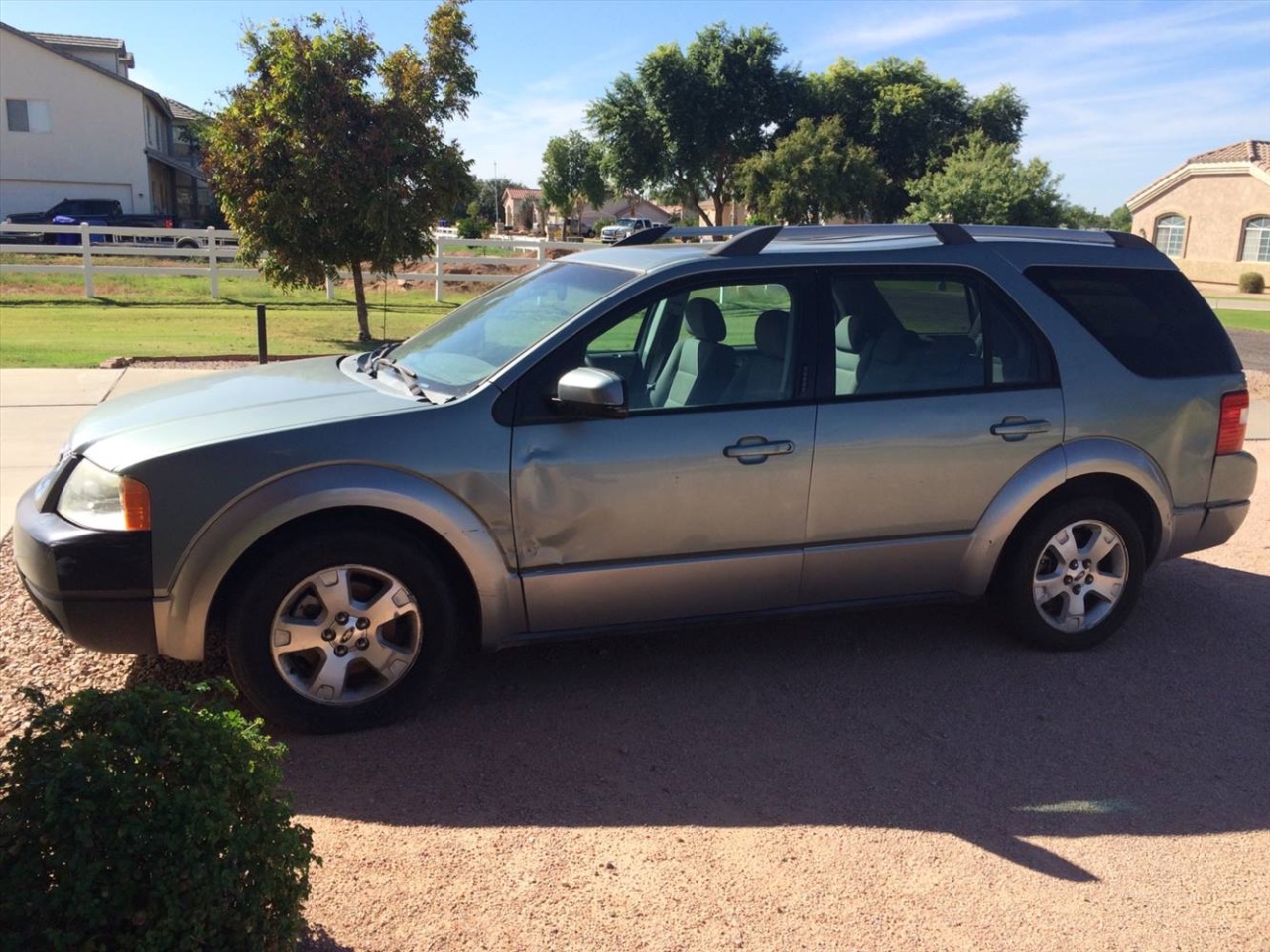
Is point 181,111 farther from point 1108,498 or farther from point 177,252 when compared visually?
point 1108,498

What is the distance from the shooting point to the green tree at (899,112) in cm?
5212

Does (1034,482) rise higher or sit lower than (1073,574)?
higher

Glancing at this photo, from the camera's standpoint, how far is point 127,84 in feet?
153

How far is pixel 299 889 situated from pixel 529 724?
5.76ft

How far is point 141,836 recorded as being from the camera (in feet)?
7.59

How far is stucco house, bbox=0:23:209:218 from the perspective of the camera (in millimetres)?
45125

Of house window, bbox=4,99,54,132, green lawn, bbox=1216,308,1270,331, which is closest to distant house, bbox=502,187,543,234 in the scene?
house window, bbox=4,99,54,132

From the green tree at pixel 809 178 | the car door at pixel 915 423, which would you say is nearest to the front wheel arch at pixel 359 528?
the car door at pixel 915 423

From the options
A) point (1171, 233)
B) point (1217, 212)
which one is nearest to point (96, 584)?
point (1217, 212)

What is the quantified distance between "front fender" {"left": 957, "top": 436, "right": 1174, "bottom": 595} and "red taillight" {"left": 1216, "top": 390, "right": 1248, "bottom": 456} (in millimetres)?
478

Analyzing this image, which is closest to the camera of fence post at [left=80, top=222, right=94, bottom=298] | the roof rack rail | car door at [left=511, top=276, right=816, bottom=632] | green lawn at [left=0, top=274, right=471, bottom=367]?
car door at [left=511, top=276, right=816, bottom=632]

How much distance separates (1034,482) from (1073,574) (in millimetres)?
533

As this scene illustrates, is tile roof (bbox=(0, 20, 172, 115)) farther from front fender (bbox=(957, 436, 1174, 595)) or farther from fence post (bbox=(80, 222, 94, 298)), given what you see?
front fender (bbox=(957, 436, 1174, 595))

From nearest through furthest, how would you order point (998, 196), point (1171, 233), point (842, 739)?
1. point (842, 739)
2. point (998, 196)
3. point (1171, 233)
